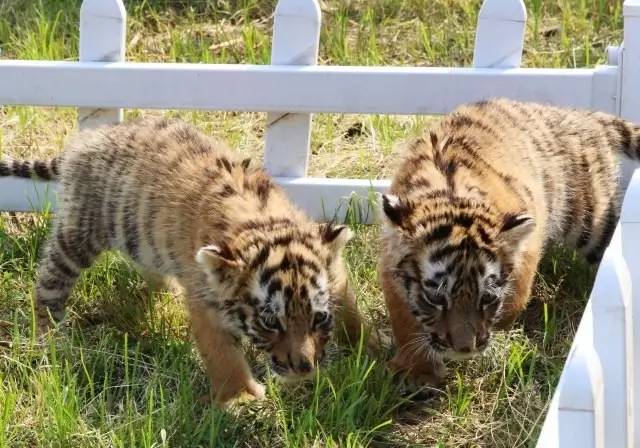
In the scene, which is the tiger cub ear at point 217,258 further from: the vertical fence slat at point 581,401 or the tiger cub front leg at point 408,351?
the vertical fence slat at point 581,401

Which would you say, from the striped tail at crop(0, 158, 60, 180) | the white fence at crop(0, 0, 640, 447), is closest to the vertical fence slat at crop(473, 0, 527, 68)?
the white fence at crop(0, 0, 640, 447)

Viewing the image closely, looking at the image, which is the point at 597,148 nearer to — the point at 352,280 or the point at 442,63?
the point at 352,280

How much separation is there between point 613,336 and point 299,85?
3305mm

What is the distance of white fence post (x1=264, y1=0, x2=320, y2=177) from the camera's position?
19.6 ft

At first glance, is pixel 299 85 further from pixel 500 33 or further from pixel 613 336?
pixel 613 336

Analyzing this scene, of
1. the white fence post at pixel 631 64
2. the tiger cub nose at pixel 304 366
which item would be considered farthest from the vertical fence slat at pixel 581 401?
the white fence post at pixel 631 64

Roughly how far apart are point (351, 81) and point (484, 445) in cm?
215

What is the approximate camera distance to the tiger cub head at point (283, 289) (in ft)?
14.4

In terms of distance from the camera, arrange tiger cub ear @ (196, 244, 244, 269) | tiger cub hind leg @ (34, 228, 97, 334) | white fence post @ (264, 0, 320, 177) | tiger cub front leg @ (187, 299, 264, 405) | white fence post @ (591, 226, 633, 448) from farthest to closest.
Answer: white fence post @ (264, 0, 320, 177)
tiger cub hind leg @ (34, 228, 97, 334)
tiger cub front leg @ (187, 299, 264, 405)
tiger cub ear @ (196, 244, 244, 269)
white fence post @ (591, 226, 633, 448)

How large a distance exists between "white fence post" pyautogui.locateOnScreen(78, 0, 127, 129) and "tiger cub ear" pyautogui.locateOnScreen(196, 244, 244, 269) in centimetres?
196

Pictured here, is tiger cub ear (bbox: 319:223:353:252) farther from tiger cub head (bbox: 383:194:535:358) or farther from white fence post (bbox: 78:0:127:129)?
white fence post (bbox: 78:0:127:129)

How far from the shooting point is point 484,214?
4617 millimetres

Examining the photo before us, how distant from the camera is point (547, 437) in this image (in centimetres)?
260

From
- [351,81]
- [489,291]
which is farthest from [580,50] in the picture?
[489,291]
